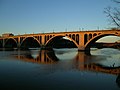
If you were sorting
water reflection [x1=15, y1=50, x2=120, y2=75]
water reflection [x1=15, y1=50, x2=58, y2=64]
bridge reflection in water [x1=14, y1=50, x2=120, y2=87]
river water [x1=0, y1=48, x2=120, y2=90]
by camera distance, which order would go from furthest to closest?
water reflection [x1=15, y1=50, x2=58, y2=64], water reflection [x1=15, y1=50, x2=120, y2=75], bridge reflection in water [x1=14, y1=50, x2=120, y2=87], river water [x1=0, y1=48, x2=120, y2=90]

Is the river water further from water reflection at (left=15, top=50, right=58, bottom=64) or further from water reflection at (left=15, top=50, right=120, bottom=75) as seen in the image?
water reflection at (left=15, top=50, right=58, bottom=64)

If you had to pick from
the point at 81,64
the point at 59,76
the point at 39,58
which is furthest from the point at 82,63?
the point at 59,76

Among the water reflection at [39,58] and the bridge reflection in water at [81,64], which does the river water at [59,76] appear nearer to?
the bridge reflection in water at [81,64]

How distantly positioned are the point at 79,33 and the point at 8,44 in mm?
83206

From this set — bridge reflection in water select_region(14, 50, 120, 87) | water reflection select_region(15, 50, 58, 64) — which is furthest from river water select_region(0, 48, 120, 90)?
water reflection select_region(15, 50, 58, 64)

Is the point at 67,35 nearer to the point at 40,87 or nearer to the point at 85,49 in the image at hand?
the point at 85,49

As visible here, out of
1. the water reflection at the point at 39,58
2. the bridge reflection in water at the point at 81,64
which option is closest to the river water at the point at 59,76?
the bridge reflection in water at the point at 81,64

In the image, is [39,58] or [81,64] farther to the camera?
[39,58]

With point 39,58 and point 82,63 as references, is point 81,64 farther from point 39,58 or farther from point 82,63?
point 39,58

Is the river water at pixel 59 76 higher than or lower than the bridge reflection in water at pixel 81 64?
higher

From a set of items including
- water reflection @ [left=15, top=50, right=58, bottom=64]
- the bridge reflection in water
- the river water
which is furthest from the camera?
water reflection @ [left=15, top=50, right=58, bottom=64]

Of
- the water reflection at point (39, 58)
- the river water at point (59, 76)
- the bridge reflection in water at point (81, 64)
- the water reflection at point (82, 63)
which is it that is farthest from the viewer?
the water reflection at point (39, 58)

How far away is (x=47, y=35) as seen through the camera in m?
101

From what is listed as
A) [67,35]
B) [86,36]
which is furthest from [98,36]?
[67,35]
